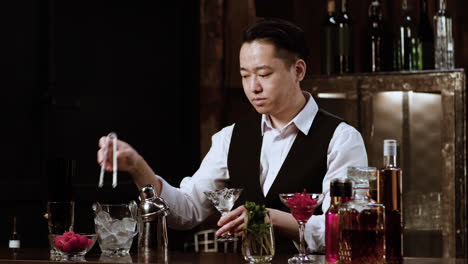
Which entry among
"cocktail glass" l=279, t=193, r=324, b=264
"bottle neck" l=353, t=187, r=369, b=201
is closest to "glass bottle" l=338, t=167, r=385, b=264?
"bottle neck" l=353, t=187, r=369, b=201

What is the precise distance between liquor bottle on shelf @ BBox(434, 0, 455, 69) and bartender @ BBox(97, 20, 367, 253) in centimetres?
141

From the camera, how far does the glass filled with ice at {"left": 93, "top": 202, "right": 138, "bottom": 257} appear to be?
2541mm

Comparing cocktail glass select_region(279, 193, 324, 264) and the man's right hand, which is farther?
Answer: cocktail glass select_region(279, 193, 324, 264)

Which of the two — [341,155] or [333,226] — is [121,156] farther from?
[341,155]

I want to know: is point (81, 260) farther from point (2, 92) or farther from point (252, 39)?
point (2, 92)

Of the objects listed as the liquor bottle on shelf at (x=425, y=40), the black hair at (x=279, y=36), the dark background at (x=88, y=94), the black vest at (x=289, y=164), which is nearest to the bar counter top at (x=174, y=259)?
the black vest at (x=289, y=164)

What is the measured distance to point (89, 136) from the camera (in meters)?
4.30

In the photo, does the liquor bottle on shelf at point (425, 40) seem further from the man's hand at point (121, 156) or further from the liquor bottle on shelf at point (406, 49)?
the man's hand at point (121, 156)

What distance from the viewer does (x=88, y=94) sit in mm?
4309

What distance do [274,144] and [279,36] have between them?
45cm

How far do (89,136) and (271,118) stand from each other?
135cm

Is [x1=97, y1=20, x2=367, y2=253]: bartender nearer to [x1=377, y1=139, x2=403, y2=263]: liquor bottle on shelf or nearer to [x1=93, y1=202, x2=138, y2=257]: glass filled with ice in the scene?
[x1=93, y1=202, x2=138, y2=257]: glass filled with ice

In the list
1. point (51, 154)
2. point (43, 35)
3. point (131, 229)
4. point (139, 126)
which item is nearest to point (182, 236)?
point (139, 126)

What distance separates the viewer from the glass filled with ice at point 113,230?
2.54 meters
